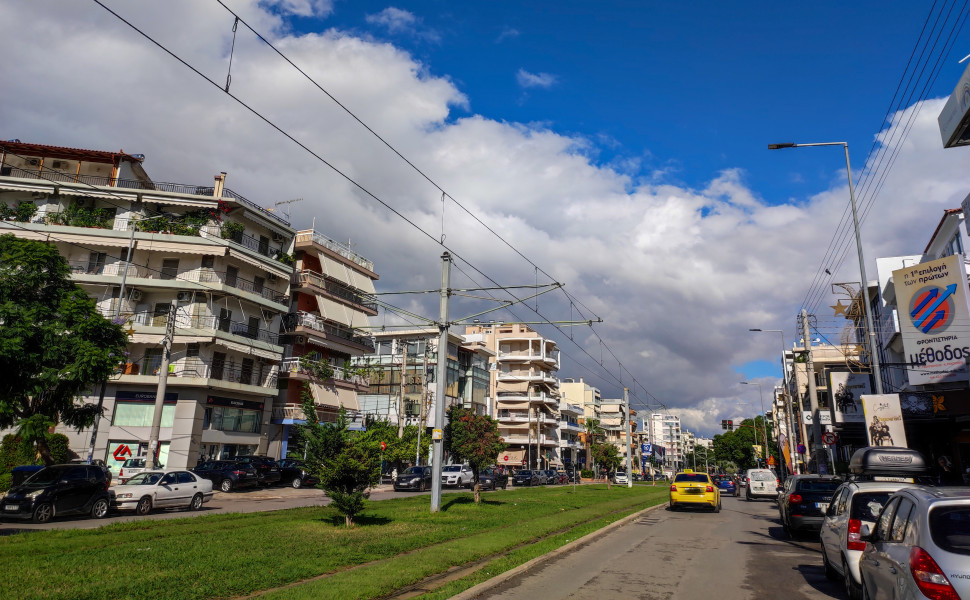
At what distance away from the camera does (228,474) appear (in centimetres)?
3053

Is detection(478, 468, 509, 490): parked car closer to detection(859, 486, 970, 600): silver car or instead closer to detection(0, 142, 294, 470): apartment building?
detection(0, 142, 294, 470): apartment building

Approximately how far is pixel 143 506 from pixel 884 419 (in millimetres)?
27124

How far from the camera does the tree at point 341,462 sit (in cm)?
1517

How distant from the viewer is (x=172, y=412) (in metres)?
34.7

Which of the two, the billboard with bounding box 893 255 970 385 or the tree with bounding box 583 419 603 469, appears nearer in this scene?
the billboard with bounding box 893 255 970 385

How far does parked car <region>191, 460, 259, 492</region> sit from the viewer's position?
30.4 meters

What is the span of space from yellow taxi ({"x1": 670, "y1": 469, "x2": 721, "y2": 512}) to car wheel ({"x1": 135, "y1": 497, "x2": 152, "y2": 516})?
1925cm

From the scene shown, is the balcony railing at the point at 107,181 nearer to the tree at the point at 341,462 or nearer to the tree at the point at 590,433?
the tree at the point at 341,462

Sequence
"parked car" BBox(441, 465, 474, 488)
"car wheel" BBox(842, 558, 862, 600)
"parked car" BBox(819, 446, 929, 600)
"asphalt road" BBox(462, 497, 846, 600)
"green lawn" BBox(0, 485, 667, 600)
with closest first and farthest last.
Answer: "car wheel" BBox(842, 558, 862, 600)
"parked car" BBox(819, 446, 929, 600)
"green lawn" BBox(0, 485, 667, 600)
"asphalt road" BBox(462, 497, 846, 600)
"parked car" BBox(441, 465, 474, 488)

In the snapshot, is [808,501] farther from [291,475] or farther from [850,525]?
[291,475]

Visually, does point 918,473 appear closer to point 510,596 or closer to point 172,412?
point 510,596

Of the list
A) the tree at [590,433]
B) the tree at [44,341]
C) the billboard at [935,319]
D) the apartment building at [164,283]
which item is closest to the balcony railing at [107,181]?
the apartment building at [164,283]

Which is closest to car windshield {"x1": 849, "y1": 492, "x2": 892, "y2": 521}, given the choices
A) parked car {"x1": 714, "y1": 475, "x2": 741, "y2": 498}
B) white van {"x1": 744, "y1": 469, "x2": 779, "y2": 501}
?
white van {"x1": 744, "y1": 469, "x2": 779, "y2": 501}

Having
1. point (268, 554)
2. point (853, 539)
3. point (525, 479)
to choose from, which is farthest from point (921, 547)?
point (525, 479)
